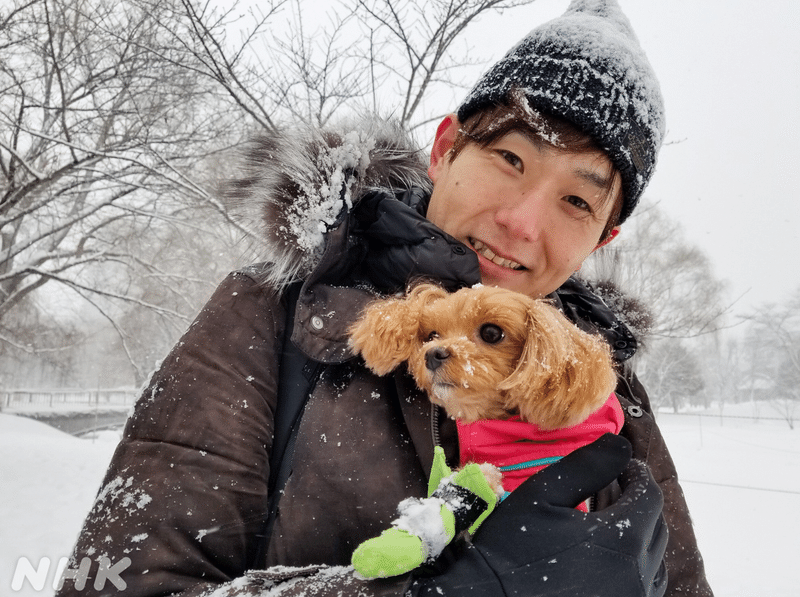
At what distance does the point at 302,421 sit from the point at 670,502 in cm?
133

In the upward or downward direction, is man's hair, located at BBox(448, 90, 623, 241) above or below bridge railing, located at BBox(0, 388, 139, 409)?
above

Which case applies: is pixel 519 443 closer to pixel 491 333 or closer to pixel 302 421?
pixel 491 333

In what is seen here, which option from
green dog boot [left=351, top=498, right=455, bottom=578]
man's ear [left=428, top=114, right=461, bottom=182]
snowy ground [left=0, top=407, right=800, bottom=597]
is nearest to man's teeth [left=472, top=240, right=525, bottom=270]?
man's ear [left=428, top=114, right=461, bottom=182]

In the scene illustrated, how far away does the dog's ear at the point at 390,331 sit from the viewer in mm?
1311

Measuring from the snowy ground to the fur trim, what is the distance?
8.06 ft

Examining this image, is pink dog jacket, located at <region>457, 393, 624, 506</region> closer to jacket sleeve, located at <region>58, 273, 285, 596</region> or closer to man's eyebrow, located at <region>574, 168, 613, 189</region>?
jacket sleeve, located at <region>58, 273, 285, 596</region>

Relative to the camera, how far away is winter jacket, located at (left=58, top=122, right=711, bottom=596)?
108cm

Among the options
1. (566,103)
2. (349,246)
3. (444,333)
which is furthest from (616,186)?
(349,246)

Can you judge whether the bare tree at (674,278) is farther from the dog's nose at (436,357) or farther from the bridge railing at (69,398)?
the bridge railing at (69,398)

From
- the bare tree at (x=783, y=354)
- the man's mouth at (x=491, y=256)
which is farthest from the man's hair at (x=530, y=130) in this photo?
the bare tree at (x=783, y=354)

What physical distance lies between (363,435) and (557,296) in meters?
0.99

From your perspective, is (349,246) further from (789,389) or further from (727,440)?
(789,389)

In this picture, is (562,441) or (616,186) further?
(616,186)

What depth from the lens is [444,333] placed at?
4.54ft
